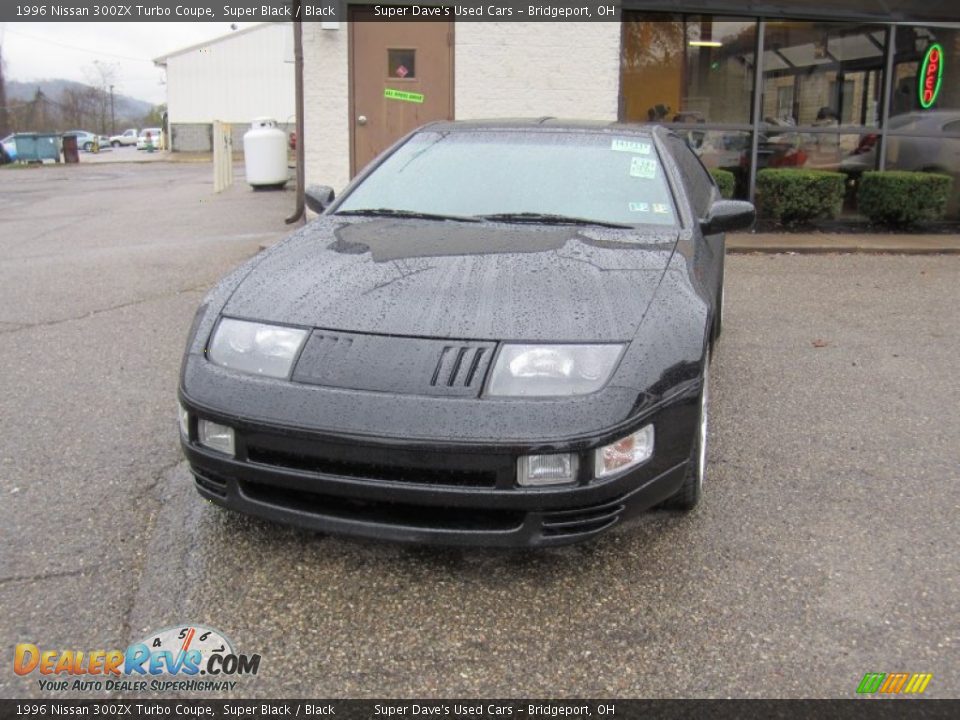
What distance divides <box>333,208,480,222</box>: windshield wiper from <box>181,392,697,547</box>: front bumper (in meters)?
1.40

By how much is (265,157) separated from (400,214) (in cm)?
1268

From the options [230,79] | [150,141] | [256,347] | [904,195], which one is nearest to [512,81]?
[904,195]

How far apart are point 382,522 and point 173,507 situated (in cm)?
107

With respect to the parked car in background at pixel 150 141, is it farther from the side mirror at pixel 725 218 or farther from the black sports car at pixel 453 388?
the black sports car at pixel 453 388

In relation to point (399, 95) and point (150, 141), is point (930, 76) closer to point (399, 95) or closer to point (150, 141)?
point (399, 95)

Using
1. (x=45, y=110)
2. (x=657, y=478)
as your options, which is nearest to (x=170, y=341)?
(x=657, y=478)

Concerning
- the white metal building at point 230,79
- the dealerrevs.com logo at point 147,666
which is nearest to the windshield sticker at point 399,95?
the dealerrevs.com logo at point 147,666

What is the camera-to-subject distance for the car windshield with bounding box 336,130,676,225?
3627 millimetres

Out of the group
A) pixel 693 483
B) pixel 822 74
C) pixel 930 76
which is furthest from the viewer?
pixel 930 76

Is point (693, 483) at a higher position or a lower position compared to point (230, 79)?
lower

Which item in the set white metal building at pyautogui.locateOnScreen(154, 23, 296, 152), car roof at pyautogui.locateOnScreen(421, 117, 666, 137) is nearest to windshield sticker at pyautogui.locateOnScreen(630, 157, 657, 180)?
car roof at pyautogui.locateOnScreen(421, 117, 666, 137)

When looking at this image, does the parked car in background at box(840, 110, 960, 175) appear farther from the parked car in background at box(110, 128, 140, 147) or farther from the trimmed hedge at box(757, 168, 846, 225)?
the parked car in background at box(110, 128, 140, 147)

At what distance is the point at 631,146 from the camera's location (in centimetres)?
404

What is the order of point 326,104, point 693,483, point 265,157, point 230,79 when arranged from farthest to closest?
point 230,79, point 265,157, point 326,104, point 693,483
